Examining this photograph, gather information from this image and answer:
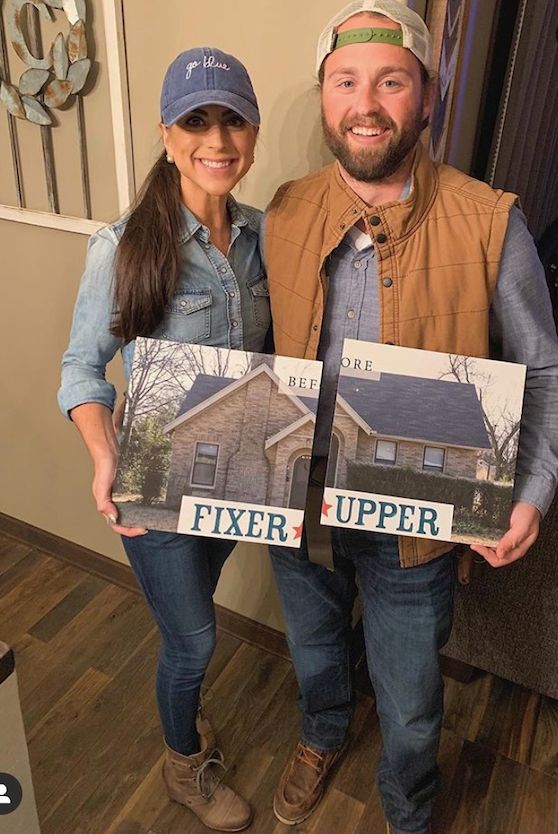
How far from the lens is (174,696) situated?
4.42ft

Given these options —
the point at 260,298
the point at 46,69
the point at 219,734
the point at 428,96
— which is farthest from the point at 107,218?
the point at 219,734

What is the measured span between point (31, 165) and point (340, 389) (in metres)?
1.07

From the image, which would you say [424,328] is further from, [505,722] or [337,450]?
[505,722]

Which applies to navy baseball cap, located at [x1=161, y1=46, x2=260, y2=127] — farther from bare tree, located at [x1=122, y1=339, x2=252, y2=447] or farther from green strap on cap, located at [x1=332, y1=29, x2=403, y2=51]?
bare tree, located at [x1=122, y1=339, x2=252, y2=447]

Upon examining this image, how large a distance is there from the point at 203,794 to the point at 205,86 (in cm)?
137

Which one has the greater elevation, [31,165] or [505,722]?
[31,165]

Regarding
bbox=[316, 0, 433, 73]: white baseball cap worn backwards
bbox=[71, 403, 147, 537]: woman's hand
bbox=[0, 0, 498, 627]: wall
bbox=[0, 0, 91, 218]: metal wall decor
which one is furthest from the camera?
bbox=[0, 0, 91, 218]: metal wall decor

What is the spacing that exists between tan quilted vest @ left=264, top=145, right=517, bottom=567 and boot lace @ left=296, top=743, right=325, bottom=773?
0.95 metres

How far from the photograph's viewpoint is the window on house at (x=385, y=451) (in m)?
1.00

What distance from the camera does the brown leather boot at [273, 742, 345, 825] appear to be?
1467mm

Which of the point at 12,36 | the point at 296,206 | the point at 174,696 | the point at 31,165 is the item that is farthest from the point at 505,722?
the point at 12,36

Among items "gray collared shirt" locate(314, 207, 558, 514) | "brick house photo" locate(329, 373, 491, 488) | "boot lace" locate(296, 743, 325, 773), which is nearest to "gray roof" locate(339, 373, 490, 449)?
"brick house photo" locate(329, 373, 491, 488)

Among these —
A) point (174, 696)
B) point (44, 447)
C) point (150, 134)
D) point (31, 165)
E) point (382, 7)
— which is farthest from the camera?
point (44, 447)

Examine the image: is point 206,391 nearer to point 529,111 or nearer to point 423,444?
point 423,444
